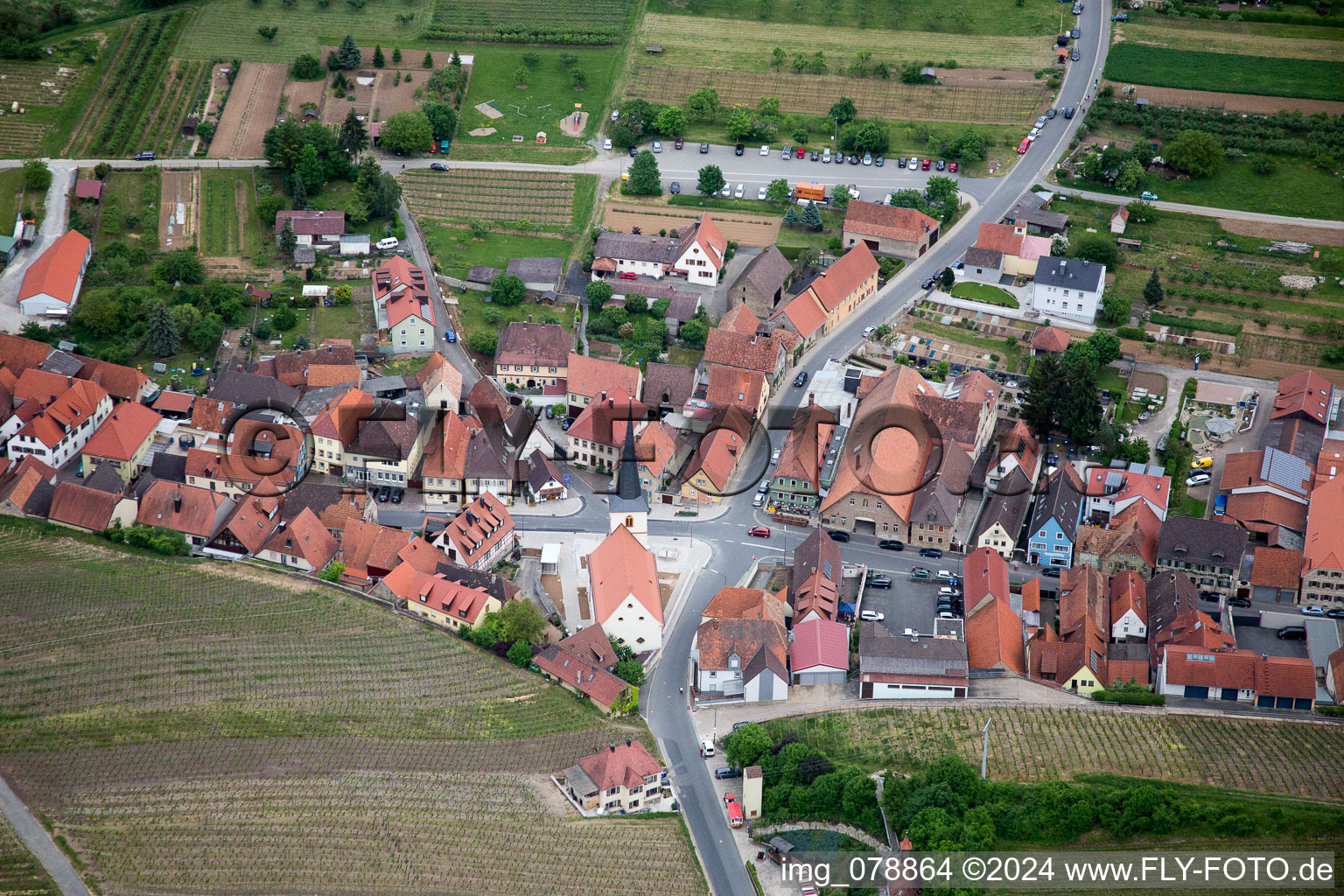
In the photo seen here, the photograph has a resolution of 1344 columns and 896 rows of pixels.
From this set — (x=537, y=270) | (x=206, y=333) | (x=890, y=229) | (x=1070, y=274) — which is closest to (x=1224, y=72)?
(x=1070, y=274)

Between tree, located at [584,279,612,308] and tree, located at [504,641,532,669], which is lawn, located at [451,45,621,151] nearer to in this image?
tree, located at [584,279,612,308]

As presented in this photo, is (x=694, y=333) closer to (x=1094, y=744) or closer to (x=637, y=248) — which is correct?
(x=637, y=248)

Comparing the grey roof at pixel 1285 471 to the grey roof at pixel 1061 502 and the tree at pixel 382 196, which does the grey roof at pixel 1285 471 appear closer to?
the grey roof at pixel 1061 502

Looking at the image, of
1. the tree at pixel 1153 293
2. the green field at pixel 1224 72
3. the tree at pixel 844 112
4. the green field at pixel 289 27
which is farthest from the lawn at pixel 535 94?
the tree at pixel 1153 293

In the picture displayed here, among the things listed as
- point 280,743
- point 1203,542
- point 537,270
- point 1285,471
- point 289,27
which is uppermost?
point 289,27

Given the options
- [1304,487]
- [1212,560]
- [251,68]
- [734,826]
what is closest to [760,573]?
[734,826]

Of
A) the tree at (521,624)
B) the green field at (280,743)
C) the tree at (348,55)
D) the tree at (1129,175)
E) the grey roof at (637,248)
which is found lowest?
the green field at (280,743)
